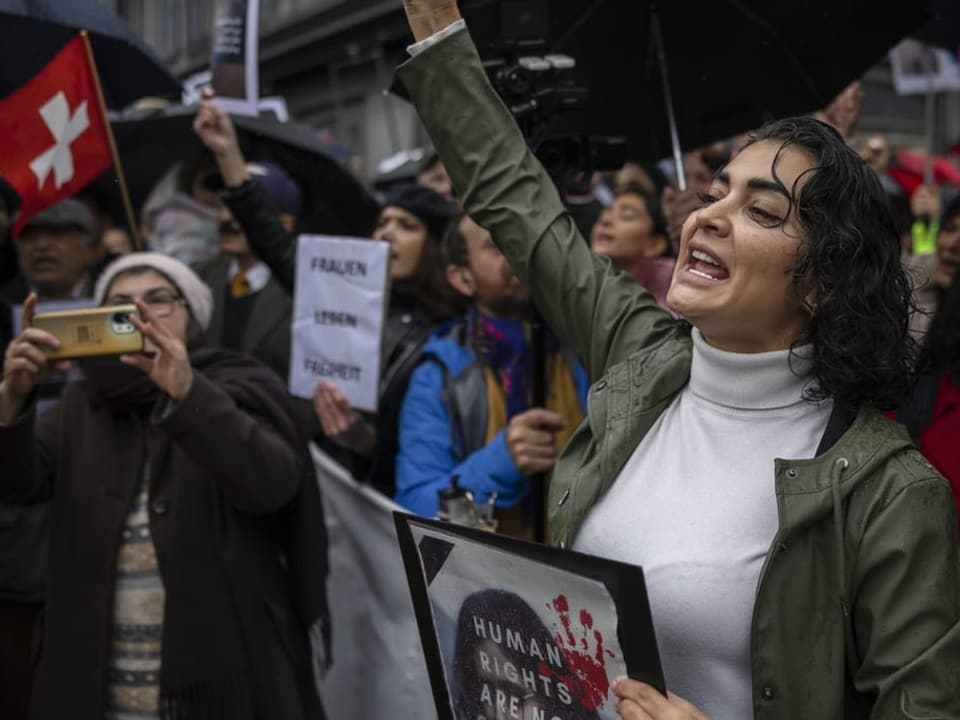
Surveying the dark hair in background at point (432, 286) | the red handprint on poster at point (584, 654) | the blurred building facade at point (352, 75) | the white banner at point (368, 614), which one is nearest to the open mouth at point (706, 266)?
the red handprint on poster at point (584, 654)

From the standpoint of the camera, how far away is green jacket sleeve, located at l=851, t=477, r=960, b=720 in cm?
159

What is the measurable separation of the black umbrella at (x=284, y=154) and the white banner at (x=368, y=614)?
1734mm

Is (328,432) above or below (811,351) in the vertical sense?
below

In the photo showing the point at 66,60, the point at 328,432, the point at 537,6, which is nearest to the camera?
the point at 537,6

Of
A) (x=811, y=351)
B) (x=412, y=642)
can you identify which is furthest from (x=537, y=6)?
(x=412, y=642)

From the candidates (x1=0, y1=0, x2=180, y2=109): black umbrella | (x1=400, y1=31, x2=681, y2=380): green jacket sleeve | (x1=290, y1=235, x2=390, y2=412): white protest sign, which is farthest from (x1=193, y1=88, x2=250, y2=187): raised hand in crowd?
(x1=400, y1=31, x2=681, y2=380): green jacket sleeve

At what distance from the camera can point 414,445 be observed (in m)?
3.33

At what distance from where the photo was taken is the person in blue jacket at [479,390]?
328cm

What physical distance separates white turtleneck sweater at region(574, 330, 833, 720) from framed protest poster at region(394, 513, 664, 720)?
0.17 meters

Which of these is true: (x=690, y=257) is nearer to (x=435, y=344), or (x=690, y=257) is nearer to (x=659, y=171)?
(x=435, y=344)

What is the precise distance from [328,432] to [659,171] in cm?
261

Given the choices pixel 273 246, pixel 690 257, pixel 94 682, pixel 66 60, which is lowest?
pixel 94 682

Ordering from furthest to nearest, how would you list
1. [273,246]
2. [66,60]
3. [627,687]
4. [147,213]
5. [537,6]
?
[147,213] → [273,246] → [66,60] → [537,6] → [627,687]

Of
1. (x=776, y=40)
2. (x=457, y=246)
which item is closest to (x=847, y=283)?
(x=776, y=40)
